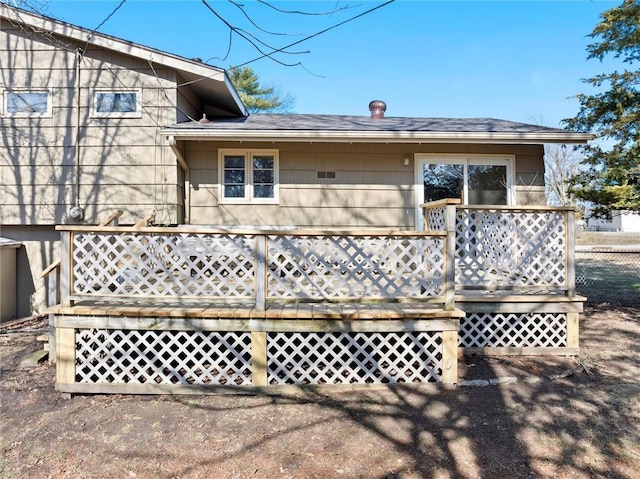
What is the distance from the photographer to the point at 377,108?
901 cm

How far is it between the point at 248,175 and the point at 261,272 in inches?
138

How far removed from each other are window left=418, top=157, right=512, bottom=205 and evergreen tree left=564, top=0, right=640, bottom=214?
120 centimetres

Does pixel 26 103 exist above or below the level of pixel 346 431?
above

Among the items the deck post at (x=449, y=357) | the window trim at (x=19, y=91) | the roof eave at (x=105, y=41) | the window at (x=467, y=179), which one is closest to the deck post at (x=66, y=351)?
the deck post at (x=449, y=357)

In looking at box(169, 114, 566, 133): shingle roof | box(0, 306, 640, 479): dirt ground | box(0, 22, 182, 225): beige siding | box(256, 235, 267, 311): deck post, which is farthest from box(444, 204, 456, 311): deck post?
box(0, 22, 182, 225): beige siding

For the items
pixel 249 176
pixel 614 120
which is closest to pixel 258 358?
pixel 249 176

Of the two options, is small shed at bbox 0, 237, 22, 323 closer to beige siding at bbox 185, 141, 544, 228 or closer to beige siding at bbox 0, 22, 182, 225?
Result: beige siding at bbox 0, 22, 182, 225

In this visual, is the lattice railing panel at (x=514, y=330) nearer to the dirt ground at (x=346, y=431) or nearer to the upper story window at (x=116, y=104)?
the dirt ground at (x=346, y=431)

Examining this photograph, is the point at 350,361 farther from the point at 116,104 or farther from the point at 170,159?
the point at 116,104

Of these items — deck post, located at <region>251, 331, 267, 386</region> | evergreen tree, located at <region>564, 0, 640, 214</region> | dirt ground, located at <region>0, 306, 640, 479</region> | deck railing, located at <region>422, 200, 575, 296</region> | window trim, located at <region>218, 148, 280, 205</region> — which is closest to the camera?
dirt ground, located at <region>0, 306, 640, 479</region>

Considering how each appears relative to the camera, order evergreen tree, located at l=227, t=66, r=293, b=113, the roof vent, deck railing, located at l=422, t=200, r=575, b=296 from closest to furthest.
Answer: deck railing, located at l=422, t=200, r=575, b=296 → the roof vent → evergreen tree, located at l=227, t=66, r=293, b=113

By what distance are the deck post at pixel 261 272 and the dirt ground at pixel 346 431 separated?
891 millimetres

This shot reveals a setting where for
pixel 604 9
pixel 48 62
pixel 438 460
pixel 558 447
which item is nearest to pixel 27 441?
pixel 438 460

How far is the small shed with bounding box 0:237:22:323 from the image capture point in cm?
642
